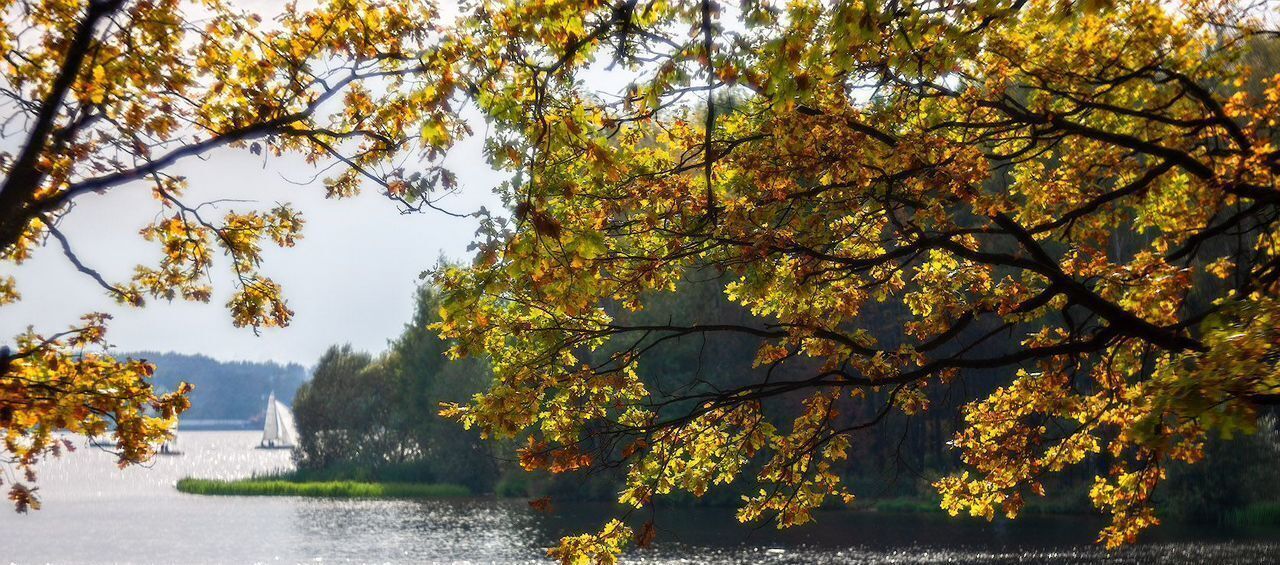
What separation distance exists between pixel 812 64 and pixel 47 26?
6.33m

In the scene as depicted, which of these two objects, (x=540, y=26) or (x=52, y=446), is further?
(x=52, y=446)

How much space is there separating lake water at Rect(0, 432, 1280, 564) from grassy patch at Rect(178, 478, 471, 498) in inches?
177

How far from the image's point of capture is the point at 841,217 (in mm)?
10344

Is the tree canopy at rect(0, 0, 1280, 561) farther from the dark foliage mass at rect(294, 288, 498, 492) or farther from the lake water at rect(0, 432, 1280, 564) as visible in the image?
the dark foliage mass at rect(294, 288, 498, 492)

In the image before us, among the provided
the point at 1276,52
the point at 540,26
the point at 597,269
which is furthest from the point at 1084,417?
the point at 1276,52

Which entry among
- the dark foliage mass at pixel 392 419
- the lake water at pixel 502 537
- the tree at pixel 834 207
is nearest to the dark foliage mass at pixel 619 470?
the dark foliage mass at pixel 392 419

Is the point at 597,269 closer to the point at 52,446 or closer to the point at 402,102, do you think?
the point at 402,102

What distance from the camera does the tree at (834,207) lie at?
784cm

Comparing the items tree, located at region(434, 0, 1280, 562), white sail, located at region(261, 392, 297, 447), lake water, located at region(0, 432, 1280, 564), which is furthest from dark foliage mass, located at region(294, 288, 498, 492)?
white sail, located at region(261, 392, 297, 447)

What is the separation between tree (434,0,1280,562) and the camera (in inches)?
308

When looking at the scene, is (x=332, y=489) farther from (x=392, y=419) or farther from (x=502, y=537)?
(x=502, y=537)

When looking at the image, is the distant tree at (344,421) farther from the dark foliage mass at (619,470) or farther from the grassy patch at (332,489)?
the grassy patch at (332,489)

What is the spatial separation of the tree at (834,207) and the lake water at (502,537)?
1033cm

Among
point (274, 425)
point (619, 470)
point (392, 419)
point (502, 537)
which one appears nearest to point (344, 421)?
point (392, 419)
